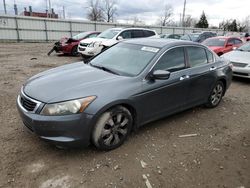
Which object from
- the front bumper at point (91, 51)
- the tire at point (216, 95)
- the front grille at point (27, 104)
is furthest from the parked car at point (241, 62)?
the front grille at point (27, 104)

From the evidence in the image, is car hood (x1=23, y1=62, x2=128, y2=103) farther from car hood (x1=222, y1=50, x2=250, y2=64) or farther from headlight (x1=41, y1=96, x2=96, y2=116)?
car hood (x1=222, y1=50, x2=250, y2=64)

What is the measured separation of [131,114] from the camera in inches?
137

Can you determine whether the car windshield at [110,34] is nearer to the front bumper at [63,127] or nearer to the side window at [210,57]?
the side window at [210,57]

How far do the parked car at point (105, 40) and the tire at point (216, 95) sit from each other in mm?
6719

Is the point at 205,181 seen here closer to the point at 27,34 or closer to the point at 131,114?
the point at 131,114

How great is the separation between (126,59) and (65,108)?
1.58 meters

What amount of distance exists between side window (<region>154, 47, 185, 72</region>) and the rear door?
0.69 feet

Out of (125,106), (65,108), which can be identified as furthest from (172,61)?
(65,108)

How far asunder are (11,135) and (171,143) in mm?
2545

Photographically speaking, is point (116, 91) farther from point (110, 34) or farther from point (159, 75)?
point (110, 34)

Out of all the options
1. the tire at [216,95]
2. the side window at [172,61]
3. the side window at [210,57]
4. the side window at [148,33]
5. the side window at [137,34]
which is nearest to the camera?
the side window at [172,61]

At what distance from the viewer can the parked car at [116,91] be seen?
2.88 m

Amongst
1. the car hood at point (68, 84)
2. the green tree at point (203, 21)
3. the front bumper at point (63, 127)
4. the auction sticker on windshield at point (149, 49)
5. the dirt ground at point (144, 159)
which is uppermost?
the green tree at point (203, 21)

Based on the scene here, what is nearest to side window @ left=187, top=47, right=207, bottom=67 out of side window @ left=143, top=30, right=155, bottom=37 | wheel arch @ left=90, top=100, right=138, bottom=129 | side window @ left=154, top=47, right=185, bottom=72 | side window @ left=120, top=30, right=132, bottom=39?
side window @ left=154, top=47, right=185, bottom=72
